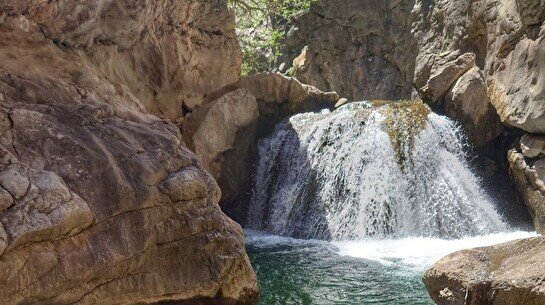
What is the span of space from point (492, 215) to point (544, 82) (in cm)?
312

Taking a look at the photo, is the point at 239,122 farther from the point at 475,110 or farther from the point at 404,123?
the point at 475,110

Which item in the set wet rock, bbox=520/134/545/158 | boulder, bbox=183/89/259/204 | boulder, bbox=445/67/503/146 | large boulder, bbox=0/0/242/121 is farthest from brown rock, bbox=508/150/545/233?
large boulder, bbox=0/0/242/121

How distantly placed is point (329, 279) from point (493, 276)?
497cm

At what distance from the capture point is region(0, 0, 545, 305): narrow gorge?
5.82 m

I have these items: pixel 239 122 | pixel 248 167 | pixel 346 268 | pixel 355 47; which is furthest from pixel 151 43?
pixel 355 47

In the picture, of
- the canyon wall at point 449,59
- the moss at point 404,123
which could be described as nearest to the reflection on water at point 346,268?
the moss at point 404,123

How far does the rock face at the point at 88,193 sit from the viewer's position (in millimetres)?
5664

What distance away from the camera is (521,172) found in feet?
41.9

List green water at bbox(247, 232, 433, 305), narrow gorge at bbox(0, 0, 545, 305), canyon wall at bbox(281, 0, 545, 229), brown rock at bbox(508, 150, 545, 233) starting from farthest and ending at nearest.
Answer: canyon wall at bbox(281, 0, 545, 229) < brown rock at bbox(508, 150, 545, 233) < green water at bbox(247, 232, 433, 305) < narrow gorge at bbox(0, 0, 545, 305)

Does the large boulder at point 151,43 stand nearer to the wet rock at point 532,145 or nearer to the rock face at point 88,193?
the rock face at point 88,193

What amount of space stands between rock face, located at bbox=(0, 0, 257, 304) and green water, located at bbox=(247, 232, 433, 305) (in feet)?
4.68

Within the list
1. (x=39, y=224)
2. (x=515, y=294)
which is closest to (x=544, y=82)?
(x=515, y=294)

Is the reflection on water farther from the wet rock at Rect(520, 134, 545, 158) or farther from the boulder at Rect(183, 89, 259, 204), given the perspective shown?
the boulder at Rect(183, 89, 259, 204)

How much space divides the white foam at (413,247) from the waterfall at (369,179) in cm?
42
